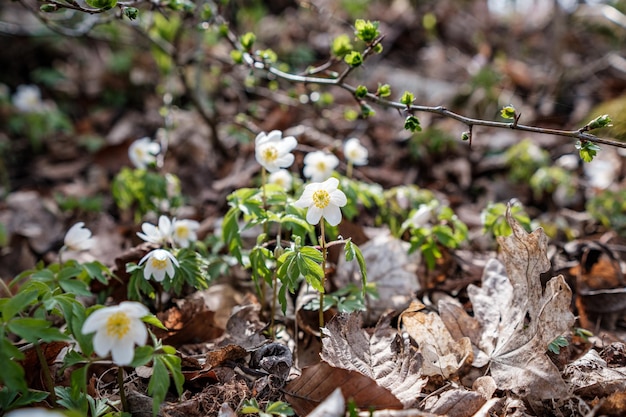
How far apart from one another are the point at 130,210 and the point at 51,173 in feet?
4.23

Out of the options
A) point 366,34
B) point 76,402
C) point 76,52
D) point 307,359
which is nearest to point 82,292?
point 76,402

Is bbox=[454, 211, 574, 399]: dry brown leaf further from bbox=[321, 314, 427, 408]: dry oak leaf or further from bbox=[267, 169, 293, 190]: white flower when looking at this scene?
bbox=[267, 169, 293, 190]: white flower

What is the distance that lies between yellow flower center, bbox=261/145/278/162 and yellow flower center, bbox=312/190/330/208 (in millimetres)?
353

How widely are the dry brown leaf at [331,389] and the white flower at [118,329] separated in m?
0.60

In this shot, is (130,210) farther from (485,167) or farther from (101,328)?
(485,167)

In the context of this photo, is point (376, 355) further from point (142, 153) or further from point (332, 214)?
point (142, 153)

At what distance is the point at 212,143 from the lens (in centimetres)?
418

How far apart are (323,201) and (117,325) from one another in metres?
0.88

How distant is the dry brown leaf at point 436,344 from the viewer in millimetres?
2020

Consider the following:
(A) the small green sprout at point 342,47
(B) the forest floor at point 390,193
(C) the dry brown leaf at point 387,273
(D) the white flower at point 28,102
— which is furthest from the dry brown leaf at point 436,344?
(D) the white flower at point 28,102

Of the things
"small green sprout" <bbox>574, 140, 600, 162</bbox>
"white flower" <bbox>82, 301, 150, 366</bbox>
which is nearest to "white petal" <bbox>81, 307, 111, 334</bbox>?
"white flower" <bbox>82, 301, 150, 366</bbox>

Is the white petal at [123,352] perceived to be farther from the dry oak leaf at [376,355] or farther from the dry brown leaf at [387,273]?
the dry brown leaf at [387,273]

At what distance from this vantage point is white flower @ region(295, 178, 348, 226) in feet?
6.77

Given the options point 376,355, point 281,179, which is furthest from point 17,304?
point 281,179
